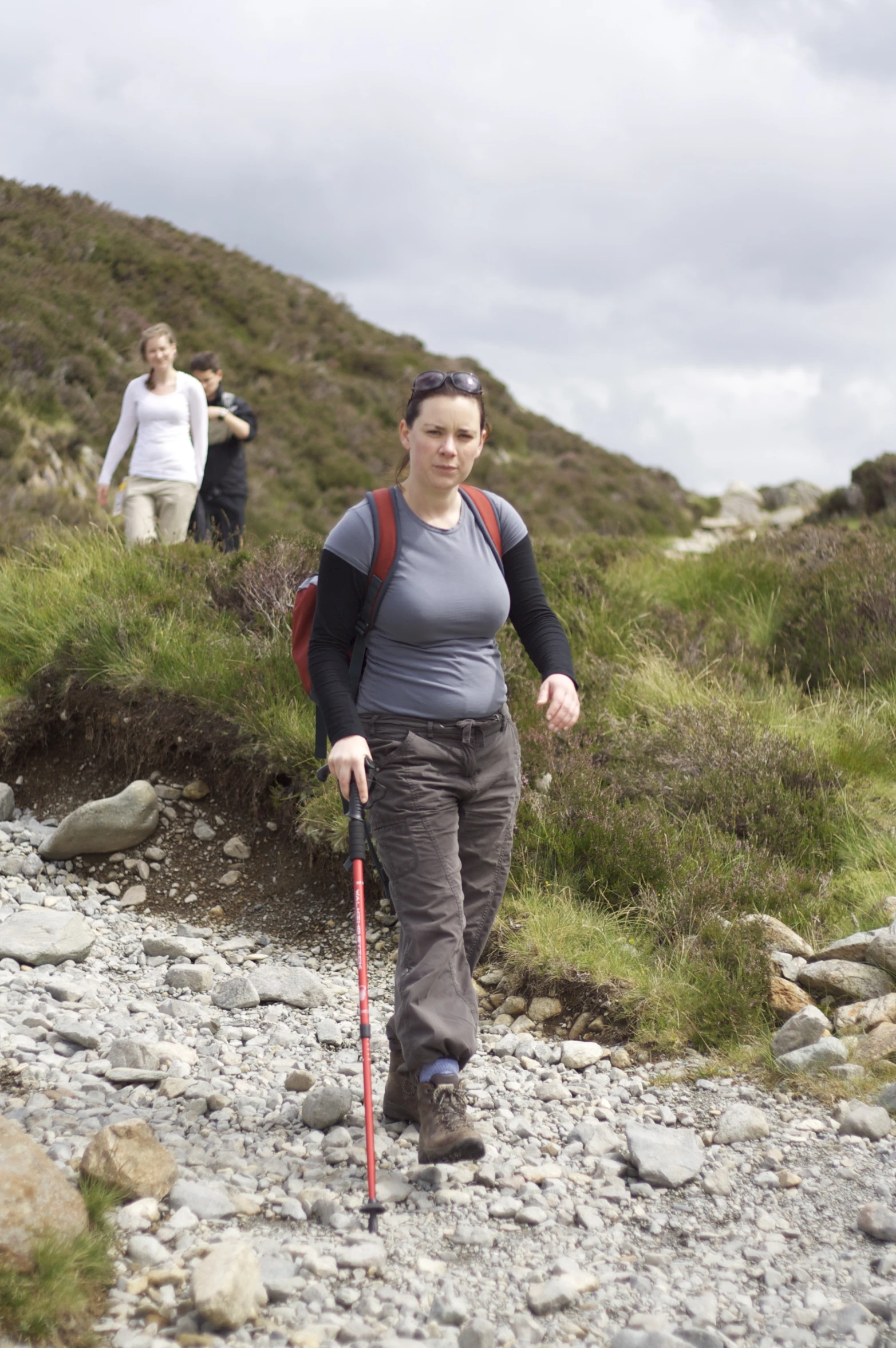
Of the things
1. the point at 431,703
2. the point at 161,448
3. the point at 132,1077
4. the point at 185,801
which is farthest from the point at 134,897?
the point at 161,448

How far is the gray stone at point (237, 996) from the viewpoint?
16.3 feet

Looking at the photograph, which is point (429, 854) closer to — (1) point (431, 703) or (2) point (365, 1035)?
(1) point (431, 703)

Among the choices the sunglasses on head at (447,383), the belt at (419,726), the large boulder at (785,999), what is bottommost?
the large boulder at (785,999)

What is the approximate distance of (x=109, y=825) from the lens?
6.37 meters

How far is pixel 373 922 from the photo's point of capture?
18.9 feet

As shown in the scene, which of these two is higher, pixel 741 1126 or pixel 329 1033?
pixel 741 1126

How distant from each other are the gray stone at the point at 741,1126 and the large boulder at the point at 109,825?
3.82 metres

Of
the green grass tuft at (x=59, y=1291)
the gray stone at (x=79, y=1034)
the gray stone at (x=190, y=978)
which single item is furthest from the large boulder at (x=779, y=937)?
the green grass tuft at (x=59, y=1291)

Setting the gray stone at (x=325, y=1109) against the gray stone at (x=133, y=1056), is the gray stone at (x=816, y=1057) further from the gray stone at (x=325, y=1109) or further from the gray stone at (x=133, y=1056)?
the gray stone at (x=133, y=1056)

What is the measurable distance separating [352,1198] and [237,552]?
555 cm

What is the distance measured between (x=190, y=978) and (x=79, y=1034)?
812mm

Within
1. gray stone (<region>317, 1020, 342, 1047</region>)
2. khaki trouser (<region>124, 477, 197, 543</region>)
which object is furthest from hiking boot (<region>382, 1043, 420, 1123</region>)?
khaki trouser (<region>124, 477, 197, 543</region>)

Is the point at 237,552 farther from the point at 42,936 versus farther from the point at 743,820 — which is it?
the point at 743,820

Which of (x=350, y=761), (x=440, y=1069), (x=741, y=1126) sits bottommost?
(x=741, y=1126)
